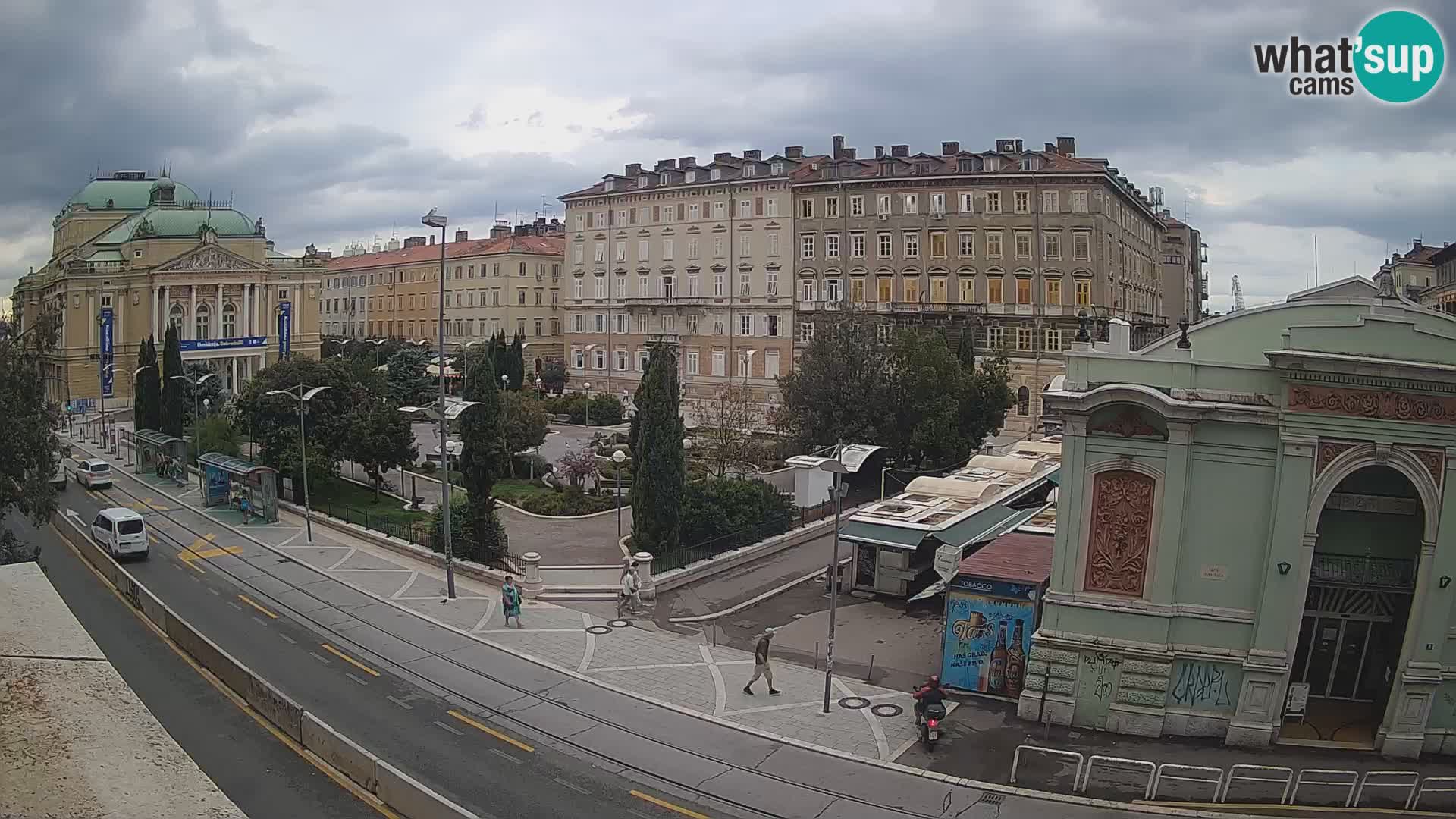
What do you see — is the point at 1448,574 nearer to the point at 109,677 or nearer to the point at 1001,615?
the point at 1001,615

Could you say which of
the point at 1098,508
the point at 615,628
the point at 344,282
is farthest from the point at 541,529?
the point at 344,282

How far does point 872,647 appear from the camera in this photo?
25.8 m

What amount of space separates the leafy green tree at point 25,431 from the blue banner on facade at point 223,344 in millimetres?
56457

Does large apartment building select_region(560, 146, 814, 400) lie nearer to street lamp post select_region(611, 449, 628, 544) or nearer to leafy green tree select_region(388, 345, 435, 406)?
leafy green tree select_region(388, 345, 435, 406)

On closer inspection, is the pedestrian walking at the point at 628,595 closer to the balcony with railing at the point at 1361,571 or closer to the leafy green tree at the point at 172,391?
the balcony with railing at the point at 1361,571

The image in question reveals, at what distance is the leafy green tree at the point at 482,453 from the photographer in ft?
106

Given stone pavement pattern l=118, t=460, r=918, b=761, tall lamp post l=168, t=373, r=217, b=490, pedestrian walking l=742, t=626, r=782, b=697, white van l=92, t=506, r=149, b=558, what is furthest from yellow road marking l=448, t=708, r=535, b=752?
tall lamp post l=168, t=373, r=217, b=490

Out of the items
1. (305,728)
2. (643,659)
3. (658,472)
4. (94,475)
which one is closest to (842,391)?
(658,472)

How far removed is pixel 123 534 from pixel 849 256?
157ft

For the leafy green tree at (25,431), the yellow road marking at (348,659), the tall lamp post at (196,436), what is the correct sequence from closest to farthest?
the yellow road marking at (348,659) < the leafy green tree at (25,431) < the tall lamp post at (196,436)

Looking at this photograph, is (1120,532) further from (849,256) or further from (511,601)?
(849,256)

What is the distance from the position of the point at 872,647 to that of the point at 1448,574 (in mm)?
11922

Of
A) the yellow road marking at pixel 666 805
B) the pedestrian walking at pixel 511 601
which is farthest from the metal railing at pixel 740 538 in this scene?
the yellow road marking at pixel 666 805

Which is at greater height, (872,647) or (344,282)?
(344,282)
